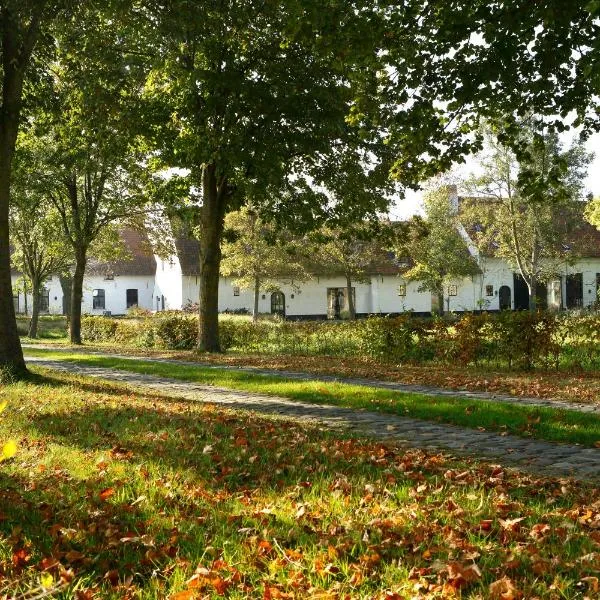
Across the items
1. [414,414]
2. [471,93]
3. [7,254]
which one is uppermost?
[471,93]

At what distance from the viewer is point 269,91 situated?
654 inches

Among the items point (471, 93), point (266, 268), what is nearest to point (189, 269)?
point (266, 268)

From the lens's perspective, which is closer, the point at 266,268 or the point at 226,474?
the point at 226,474

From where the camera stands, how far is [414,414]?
9633mm

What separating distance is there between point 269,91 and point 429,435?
11102 mm

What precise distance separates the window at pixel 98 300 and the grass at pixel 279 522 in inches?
2115

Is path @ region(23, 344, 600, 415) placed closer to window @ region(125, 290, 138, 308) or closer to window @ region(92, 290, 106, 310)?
window @ region(125, 290, 138, 308)

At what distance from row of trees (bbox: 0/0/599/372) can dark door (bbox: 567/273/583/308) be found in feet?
111

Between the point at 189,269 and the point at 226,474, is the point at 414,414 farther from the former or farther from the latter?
the point at 189,269

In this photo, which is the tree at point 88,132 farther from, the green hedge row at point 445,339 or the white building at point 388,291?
the white building at point 388,291

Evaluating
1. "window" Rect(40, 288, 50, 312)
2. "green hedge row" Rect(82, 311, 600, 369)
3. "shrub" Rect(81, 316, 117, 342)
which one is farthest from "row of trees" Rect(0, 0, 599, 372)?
"window" Rect(40, 288, 50, 312)

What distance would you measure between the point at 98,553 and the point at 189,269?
147ft

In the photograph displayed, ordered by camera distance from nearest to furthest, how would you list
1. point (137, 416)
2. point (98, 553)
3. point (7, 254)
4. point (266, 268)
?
1. point (98, 553)
2. point (137, 416)
3. point (7, 254)
4. point (266, 268)

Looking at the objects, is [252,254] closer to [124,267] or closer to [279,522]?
[124,267]
